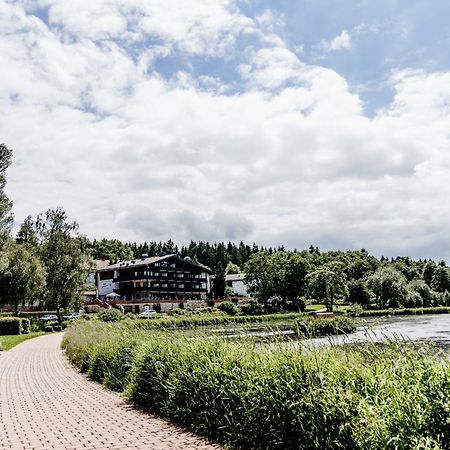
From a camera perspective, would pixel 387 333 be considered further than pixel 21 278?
No

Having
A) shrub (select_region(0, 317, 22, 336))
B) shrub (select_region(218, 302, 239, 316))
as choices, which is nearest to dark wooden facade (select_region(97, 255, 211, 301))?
shrub (select_region(218, 302, 239, 316))

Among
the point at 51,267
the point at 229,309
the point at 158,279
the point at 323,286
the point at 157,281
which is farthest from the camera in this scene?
the point at 158,279

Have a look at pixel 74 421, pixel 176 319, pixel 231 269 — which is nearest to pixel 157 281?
pixel 176 319

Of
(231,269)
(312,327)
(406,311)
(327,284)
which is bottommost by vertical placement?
(406,311)

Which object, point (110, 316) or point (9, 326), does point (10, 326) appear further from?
point (110, 316)

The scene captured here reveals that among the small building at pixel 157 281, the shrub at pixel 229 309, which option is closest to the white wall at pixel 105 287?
the small building at pixel 157 281

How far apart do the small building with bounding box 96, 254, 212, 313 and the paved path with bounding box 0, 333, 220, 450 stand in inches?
2469

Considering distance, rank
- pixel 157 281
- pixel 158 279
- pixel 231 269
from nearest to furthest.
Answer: pixel 157 281, pixel 158 279, pixel 231 269

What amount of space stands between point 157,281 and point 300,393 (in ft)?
253

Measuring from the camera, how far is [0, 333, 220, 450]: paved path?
6625 millimetres

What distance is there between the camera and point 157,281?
81188 mm

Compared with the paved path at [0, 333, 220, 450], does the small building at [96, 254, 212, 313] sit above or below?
above

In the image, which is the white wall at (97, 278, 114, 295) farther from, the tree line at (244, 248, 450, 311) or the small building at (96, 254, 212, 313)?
the tree line at (244, 248, 450, 311)

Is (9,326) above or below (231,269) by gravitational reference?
below
